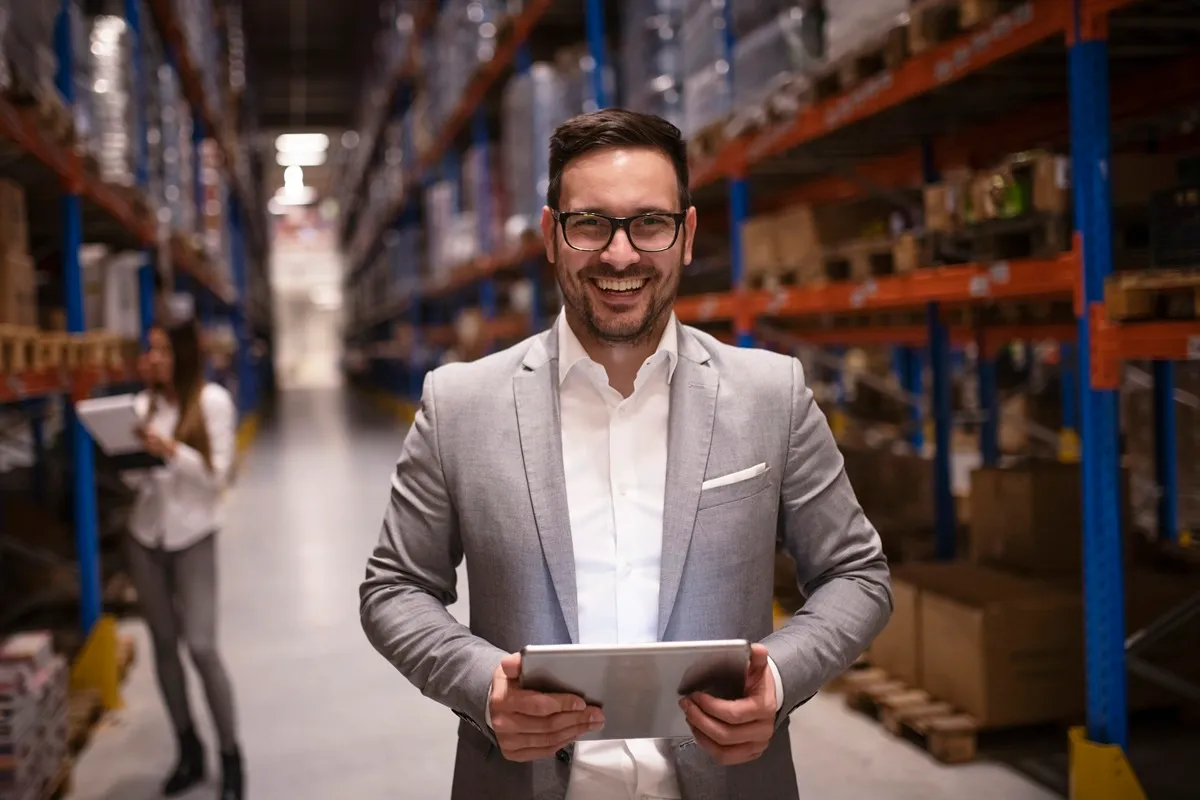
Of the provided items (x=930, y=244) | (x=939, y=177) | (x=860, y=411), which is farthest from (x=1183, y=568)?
(x=860, y=411)

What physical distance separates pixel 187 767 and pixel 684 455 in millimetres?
2973

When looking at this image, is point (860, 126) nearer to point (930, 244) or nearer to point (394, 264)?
point (930, 244)

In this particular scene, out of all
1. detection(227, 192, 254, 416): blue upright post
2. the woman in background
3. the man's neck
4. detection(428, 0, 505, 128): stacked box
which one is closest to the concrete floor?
the woman in background

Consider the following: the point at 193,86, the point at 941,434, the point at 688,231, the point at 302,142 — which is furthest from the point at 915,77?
the point at 302,142

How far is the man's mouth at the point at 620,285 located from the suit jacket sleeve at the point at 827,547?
1.00 feet

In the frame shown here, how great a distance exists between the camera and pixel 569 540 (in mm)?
1623

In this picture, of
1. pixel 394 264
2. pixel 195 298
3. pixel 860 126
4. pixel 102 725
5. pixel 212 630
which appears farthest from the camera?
pixel 394 264

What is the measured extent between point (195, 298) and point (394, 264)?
784 cm

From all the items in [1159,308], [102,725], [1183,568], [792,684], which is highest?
[1159,308]

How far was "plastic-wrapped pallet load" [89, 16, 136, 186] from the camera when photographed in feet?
20.1

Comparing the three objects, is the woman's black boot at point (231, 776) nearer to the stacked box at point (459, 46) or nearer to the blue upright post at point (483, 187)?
the stacked box at point (459, 46)

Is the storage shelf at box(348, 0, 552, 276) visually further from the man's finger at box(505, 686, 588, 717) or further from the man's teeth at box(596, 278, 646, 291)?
the man's finger at box(505, 686, 588, 717)

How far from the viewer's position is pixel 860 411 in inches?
329

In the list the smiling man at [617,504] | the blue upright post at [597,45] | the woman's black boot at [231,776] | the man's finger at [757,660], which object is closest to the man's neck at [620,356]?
the smiling man at [617,504]
